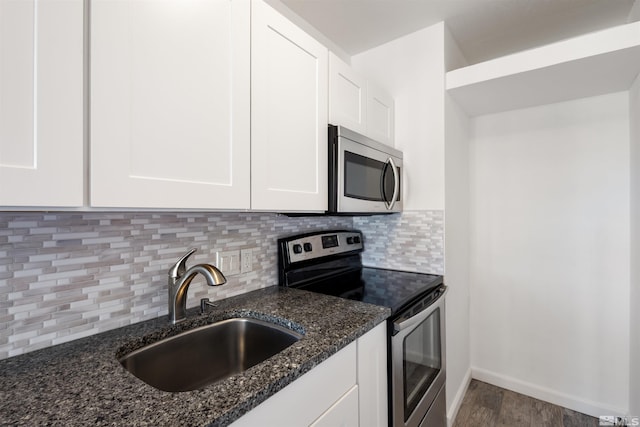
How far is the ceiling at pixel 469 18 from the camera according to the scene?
63.7 inches

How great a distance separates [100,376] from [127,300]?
329 millimetres

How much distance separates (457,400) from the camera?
197 cm

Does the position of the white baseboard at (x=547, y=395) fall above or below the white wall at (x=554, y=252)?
below

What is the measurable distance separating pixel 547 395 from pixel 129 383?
2.59 meters

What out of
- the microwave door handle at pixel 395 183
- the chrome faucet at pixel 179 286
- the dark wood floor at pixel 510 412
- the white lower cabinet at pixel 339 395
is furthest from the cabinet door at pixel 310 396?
the dark wood floor at pixel 510 412

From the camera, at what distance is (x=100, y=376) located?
2.36ft

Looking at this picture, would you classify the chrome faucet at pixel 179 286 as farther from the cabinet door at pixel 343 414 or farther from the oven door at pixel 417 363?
the oven door at pixel 417 363

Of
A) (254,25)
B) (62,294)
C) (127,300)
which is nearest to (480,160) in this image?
(254,25)

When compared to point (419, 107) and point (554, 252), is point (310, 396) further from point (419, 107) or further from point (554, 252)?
point (554, 252)

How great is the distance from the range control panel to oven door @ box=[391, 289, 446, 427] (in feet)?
2.08

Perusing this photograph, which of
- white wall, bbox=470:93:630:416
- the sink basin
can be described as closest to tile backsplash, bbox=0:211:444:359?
the sink basin

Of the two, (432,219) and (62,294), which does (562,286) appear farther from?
(62,294)

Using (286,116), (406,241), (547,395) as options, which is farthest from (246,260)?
(547,395)

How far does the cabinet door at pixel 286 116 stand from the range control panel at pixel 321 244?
0.40 m
